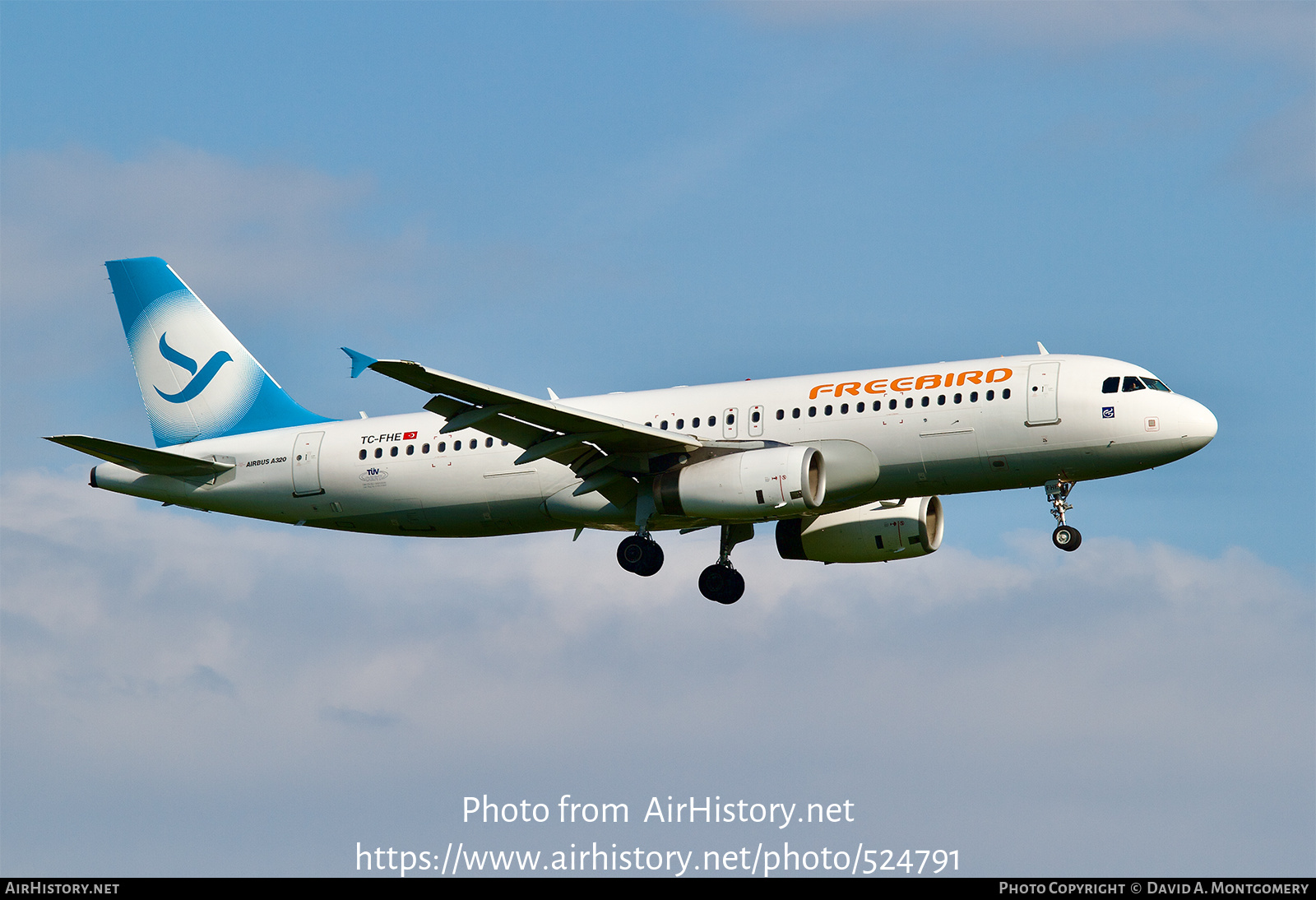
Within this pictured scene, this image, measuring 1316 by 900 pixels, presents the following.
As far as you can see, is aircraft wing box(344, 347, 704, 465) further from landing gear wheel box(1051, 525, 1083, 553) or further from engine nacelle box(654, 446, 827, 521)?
landing gear wheel box(1051, 525, 1083, 553)

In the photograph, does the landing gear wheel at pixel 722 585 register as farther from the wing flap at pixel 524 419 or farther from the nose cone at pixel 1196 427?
the nose cone at pixel 1196 427

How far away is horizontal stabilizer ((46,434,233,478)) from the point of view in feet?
134

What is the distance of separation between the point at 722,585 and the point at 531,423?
871 centimetres

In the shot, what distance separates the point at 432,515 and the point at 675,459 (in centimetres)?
704

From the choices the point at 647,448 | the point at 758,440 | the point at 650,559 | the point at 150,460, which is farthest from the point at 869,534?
the point at 150,460

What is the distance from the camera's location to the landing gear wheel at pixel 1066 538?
37.1 meters

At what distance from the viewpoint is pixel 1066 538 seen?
37.2 meters

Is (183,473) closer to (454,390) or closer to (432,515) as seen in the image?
(432,515)

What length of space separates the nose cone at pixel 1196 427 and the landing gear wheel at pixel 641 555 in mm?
12764

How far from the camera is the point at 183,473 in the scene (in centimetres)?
4334

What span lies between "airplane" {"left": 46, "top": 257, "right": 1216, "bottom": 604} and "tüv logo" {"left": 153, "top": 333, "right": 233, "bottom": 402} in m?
0.07

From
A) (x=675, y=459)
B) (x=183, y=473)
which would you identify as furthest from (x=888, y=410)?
(x=183, y=473)

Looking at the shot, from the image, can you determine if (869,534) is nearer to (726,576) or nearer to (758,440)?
(726,576)
